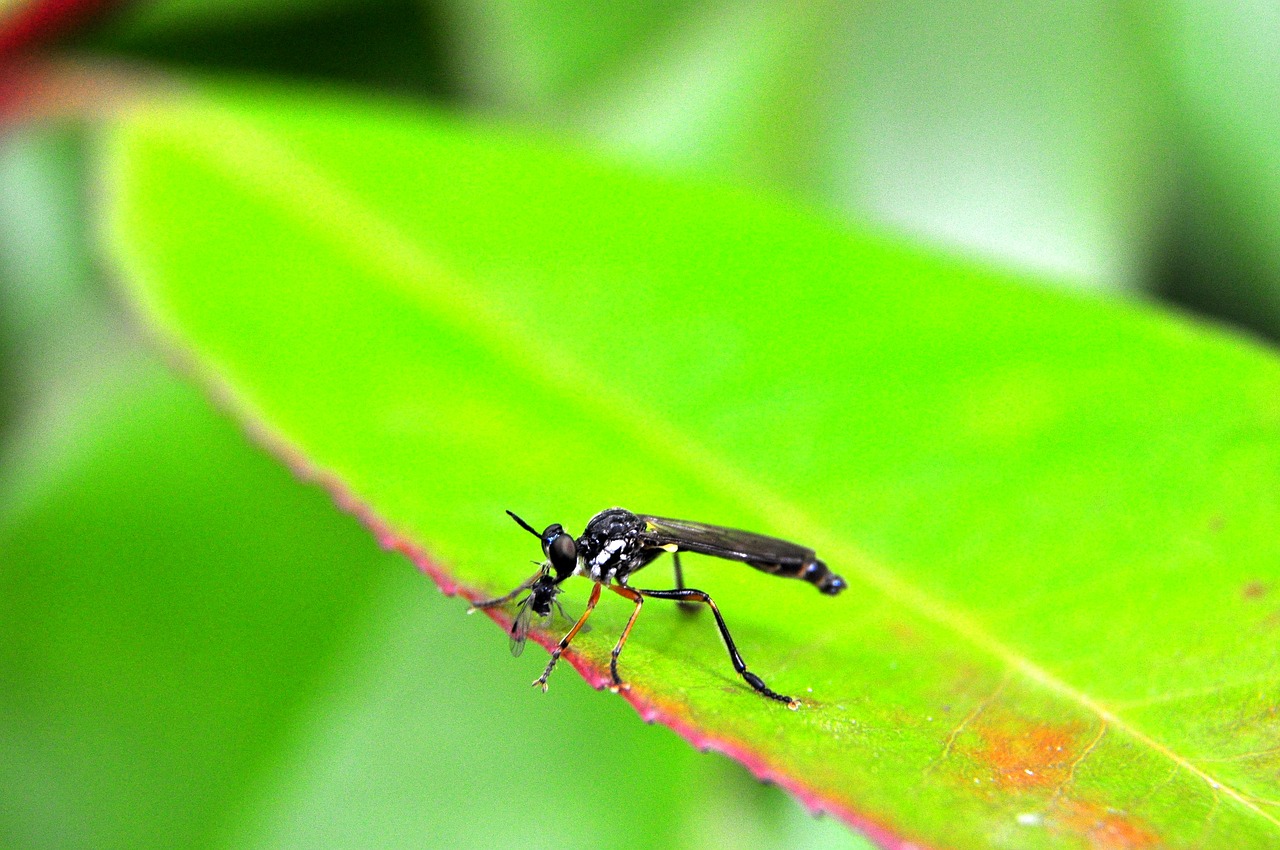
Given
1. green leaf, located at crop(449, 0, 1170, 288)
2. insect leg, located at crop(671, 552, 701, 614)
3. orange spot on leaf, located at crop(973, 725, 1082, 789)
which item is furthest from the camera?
green leaf, located at crop(449, 0, 1170, 288)

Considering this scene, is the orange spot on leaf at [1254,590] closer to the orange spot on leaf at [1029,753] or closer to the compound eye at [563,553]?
the orange spot on leaf at [1029,753]

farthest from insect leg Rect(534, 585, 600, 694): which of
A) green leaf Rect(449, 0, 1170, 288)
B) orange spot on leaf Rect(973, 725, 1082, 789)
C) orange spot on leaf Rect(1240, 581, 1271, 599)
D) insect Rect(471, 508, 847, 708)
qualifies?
green leaf Rect(449, 0, 1170, 288)

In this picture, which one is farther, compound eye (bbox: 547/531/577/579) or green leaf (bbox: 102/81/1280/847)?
compound eye (bbox: 547/531/577/579)

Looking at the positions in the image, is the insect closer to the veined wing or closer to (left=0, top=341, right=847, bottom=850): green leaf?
the veined wing

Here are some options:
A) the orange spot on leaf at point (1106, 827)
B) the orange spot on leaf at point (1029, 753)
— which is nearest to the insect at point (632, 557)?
the orange spot on leaf at point (1029, 753)

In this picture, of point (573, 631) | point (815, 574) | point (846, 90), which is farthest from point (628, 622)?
point (846, 90)

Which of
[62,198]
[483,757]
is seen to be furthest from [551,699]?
[62,198]

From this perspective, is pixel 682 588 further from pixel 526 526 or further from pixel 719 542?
pixel 526 526

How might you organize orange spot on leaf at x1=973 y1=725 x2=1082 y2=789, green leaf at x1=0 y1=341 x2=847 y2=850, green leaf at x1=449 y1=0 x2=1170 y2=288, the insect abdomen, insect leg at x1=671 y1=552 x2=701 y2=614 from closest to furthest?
orange spot on leaf at x1=973 y1=725 x2=1082 y2=789 → the insect abdomen → insect leg at x1=671 y1=552 x2=701 y2=614 → green leaf at x1=0 y1=341 x2=847 y2=850 → green leaf at x1=449 y1=0 x2=1170 y2=288
